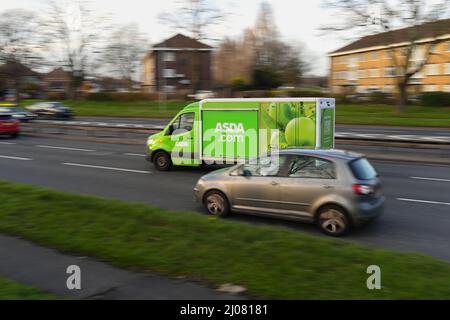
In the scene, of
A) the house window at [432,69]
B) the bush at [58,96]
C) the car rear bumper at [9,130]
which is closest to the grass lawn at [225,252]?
the car rear bumper at [9,130]

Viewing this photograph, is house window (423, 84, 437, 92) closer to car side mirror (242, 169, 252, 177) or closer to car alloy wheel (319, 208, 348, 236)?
car side mirror (242, 169, 252, 177)

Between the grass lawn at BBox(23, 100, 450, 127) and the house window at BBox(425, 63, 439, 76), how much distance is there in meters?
23.6

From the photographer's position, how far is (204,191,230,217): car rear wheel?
364 inches

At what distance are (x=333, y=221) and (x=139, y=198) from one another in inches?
187

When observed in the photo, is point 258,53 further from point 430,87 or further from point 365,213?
point 365,213

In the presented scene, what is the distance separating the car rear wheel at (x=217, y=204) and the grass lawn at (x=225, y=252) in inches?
54.3

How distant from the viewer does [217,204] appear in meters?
9.31

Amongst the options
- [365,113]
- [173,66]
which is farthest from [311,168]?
[173,66]

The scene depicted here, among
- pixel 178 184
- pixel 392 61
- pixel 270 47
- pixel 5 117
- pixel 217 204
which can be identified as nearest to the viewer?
pixel 217 204

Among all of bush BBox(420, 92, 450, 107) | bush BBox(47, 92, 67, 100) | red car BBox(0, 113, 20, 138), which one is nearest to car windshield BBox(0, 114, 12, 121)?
red car BBox(0, 113, 20, 138)

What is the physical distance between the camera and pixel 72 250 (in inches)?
256
